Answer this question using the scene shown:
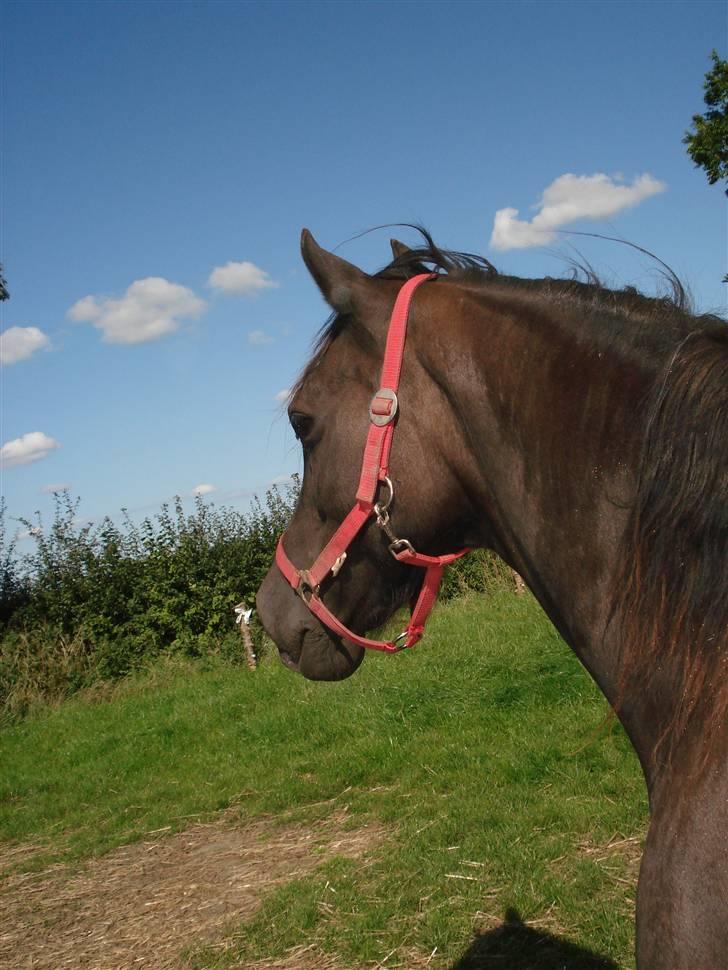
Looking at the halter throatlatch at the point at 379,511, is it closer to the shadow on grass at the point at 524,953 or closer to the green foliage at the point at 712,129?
the shadow on grass at the point at 524,953

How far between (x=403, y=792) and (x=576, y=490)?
14.6 ft

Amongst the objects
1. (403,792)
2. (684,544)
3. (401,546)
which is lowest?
(403,792)

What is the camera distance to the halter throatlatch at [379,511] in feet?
6.23

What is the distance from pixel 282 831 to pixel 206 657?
24.6ft

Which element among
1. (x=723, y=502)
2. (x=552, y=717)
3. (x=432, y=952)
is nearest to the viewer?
(x=723, y=502)

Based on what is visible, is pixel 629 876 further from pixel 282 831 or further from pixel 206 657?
pixel 206 657

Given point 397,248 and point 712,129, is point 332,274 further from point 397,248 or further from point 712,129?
point 712,129

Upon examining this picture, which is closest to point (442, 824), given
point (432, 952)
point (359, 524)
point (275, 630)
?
point (432, 952)

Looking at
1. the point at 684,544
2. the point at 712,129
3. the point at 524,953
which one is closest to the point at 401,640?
the point at 684,544

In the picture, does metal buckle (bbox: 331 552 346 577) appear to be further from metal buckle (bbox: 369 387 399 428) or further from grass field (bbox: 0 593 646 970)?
grass field (bbox: 0 593 646 970)

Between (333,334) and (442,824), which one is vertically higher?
(333,334)

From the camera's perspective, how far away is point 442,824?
4809mm

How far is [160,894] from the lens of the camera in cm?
476

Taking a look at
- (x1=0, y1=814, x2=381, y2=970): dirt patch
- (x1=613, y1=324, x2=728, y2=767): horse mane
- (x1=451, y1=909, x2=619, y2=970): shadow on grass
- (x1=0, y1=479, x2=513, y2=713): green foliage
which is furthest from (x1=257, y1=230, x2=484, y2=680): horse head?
(x1=0, y1=479, x2=513, y2=713): green foliage
